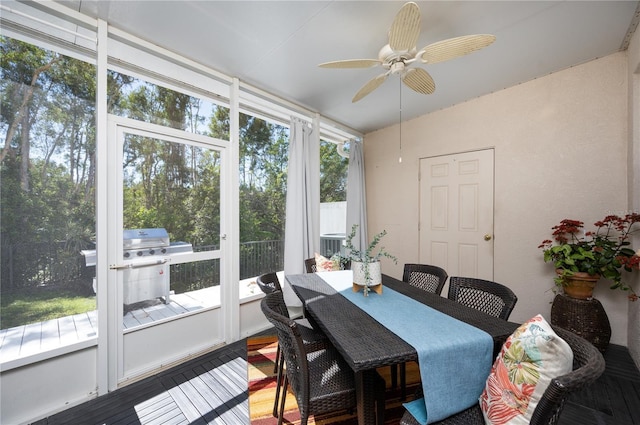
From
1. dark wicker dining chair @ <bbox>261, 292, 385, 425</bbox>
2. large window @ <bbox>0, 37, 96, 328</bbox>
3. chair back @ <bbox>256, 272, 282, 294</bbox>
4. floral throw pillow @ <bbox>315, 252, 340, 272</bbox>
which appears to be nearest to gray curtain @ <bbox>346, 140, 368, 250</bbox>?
floral throw pillow @ <bbox>315, 252, 340, 272</bbox>

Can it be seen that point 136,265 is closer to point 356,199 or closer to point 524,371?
point 524,371

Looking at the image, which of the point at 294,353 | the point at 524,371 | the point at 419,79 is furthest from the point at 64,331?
the point at 419,79

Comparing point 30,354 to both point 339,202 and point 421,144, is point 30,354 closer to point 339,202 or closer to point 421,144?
point 339,202

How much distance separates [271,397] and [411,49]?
8.40 feet

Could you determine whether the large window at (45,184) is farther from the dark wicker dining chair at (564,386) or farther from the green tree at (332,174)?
the green tree at (332,174)

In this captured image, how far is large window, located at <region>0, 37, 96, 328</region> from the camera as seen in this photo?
1665 millimetres

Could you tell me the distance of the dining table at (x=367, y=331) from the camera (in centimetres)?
107

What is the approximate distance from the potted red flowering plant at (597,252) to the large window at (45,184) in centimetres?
399

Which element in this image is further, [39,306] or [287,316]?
[39,306]

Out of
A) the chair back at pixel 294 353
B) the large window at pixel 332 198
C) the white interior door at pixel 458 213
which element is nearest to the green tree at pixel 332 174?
the large window at pixel 332 198

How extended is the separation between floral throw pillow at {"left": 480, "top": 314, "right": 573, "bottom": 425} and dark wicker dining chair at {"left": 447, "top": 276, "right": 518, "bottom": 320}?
62 cm

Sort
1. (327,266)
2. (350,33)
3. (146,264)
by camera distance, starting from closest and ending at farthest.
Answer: (350,33) → (146,264) → (327,266)

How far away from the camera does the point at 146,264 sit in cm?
222

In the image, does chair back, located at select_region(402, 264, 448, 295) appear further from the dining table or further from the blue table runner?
the blue table runner
